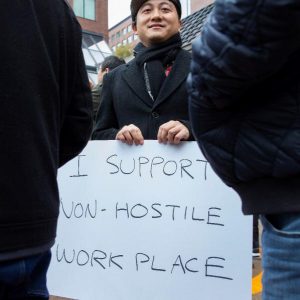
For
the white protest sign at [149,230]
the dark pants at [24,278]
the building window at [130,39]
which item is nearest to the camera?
the dark pants at [24,278]

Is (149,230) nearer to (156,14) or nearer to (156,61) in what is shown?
(156,61)

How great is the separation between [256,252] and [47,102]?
3187 millimetres

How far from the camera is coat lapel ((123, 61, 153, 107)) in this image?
2207mm

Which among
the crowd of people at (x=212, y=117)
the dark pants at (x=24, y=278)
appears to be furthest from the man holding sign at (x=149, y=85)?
the dark pants at (x=24, y=278)

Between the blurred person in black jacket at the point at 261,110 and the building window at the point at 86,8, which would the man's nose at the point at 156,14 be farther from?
the building window at the point at 86,8

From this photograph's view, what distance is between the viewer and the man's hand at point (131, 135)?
6.89 feet

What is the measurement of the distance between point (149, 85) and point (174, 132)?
33 cm

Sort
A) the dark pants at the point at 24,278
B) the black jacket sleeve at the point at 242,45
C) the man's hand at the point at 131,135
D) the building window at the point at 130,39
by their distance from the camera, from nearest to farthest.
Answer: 1. the black jacket sleeve at the point at 242,45
2. the dark pants at the point at 24,278
3. the man's hand at the point at 131,135
4. the building window at the point at 130,39

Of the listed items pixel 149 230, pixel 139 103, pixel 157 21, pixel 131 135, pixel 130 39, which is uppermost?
pixel 130 39

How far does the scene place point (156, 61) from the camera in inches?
88.9

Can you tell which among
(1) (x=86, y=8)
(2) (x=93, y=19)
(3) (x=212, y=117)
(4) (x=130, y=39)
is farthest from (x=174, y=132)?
(4) (x=130, y=39)

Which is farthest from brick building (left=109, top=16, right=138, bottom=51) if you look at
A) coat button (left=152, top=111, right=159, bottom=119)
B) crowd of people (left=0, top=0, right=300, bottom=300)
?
crowd of people (left=0, top=0, right=300, bottom=300)

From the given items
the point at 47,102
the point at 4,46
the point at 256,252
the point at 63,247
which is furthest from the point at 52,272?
the point at 256,252

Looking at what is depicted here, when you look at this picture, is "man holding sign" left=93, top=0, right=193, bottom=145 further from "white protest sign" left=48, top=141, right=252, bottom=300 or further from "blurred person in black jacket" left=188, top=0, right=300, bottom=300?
"blurred person in black jacket" left=188, top=0, right=300, bottom=300
